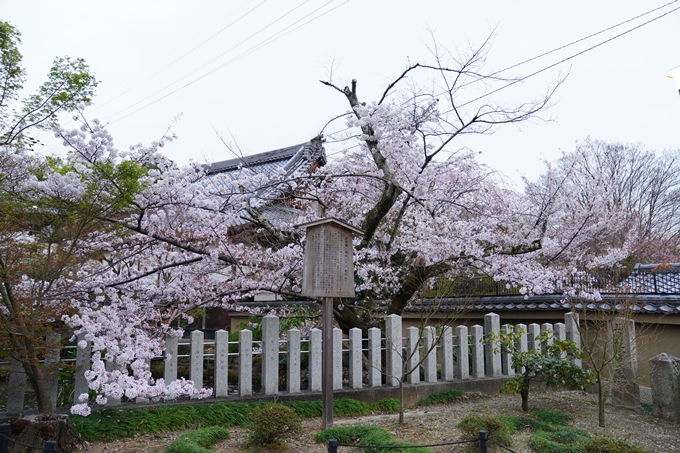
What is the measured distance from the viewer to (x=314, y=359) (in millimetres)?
7688

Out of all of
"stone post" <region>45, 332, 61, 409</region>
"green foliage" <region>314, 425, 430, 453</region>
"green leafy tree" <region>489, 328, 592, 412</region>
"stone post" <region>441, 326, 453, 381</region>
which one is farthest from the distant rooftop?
"green foliage" <region>314, 425, 430, 453</region>

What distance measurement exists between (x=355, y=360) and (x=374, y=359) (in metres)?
0.37

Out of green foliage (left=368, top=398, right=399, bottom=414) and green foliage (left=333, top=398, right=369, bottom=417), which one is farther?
green foliage (left=368, top=398, right=399, bottom=414)

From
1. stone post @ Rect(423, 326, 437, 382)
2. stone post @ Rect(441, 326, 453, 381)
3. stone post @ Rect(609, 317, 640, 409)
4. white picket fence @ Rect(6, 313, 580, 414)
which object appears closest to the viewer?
white picket fence @ Rect(6, 313, 580, 414)

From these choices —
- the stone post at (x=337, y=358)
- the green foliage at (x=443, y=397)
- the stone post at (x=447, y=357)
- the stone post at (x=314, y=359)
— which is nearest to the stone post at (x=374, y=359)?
the stone post at (x=337, y=358)

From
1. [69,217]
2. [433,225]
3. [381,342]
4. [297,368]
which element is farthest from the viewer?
[433,225]

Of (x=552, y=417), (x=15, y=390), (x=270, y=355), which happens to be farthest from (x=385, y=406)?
(x=15, y=390)

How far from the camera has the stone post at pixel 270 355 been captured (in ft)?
24.0

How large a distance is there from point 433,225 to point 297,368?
13.0ft

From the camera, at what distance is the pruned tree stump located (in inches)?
191

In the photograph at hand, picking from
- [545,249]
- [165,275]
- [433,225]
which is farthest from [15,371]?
[545,249]

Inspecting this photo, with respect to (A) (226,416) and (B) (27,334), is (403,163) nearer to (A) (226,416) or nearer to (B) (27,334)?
(A) (226,416)

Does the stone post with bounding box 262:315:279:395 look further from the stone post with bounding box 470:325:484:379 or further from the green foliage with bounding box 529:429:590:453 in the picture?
the stone post with bounding box 470:325:484:379

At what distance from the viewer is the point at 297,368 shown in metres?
7.57
